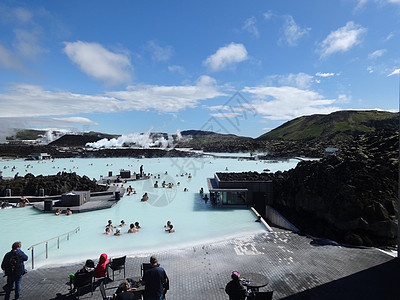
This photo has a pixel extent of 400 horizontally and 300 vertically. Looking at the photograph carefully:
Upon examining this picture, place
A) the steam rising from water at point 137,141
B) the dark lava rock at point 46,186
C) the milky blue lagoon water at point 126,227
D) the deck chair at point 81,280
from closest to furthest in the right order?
the deck chair at point 81,280 < the milky blue lagoon water at point 126,227 < the dark lava rock at point 46,186 < the steam rising from water at point 137,141

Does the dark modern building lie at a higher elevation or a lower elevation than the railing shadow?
higher

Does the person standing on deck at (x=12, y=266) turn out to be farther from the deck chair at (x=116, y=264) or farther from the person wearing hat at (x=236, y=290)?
the person wearing hat at (x=236, y=290)

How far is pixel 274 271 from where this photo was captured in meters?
7.76

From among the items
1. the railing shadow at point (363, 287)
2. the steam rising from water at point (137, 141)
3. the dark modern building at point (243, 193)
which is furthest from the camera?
the steam rising from water at point (137, 141)

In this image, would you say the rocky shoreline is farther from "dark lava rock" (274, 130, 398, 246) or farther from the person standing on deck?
the person standing on deck

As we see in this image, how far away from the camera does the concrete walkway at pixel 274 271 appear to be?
662 cm

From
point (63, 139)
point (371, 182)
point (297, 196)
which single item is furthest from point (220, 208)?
point (63, 139)

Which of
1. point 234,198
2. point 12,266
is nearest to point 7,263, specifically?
point 12,266

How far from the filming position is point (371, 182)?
44.3 ft

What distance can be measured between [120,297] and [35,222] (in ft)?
47.0

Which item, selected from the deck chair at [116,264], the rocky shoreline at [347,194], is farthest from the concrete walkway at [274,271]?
the rocky shoreline at [347,194]

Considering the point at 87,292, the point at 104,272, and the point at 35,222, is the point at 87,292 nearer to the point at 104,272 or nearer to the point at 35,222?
the point at 104,272

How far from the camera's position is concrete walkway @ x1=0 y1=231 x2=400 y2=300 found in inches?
261

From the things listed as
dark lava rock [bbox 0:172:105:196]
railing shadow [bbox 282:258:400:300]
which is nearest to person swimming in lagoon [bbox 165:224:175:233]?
railing shadow [bbox 282:258:400:300]
